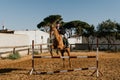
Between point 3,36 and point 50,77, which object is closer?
point 50,77

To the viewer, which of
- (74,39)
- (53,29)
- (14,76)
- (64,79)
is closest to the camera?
(64,79)

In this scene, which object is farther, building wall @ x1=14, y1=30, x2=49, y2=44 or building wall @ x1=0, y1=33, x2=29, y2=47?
building wall @ x1=14, y1=30, x2=49, y2=44

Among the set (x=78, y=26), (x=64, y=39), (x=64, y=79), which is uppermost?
(x=78, y=26)

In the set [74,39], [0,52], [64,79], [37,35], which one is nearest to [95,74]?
[64,79]

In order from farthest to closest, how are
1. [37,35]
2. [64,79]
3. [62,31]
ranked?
1. [37,35]
2. [62,31]
3. [64,79]

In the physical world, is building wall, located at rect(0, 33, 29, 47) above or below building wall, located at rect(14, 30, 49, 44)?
below

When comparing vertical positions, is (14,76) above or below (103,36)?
below

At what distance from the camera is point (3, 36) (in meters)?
31.3

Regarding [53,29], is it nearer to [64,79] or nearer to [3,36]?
[64,79]

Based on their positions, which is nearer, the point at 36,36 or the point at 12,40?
the point at 12,40

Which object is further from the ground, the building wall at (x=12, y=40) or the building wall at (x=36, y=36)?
the building wall at (x=36, y=36)

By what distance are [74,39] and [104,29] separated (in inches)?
565

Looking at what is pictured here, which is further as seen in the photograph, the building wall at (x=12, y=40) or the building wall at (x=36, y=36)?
the building wall at (x=36, y=36)

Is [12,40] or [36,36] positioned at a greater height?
[36,36]
